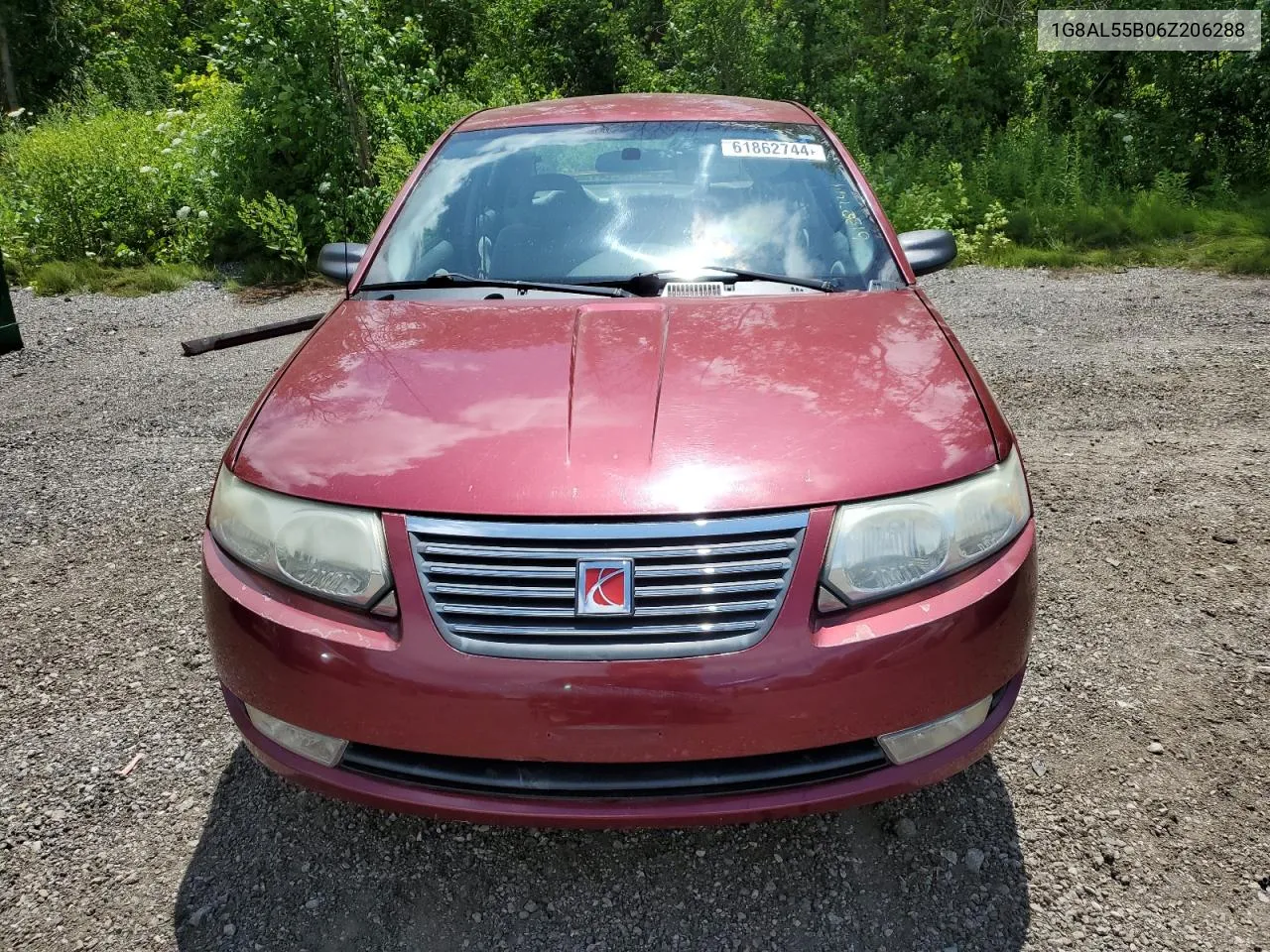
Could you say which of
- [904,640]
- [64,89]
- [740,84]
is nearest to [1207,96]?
[740,84]

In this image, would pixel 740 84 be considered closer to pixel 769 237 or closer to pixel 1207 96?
pixel 1207 96

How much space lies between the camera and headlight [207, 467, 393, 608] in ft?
5.56

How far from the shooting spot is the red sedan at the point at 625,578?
161 centimetres

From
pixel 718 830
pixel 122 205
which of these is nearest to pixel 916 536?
pixel 718 830

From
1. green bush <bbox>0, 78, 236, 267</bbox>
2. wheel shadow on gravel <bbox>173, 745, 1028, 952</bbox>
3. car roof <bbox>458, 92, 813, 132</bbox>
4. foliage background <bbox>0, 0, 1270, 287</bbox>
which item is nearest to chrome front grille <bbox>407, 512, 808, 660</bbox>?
wheel shadow on gravel <bbox>173, 745, 1028, 952</bbox>

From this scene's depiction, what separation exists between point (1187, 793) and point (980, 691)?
865 millimetres

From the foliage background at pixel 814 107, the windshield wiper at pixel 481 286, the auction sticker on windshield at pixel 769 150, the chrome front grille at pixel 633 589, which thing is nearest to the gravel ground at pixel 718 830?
the chrome front grille at pixel 633 589

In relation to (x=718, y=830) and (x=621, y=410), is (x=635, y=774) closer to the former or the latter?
(x=718, y=830)

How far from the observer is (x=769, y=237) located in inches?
107

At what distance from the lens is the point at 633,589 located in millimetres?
1605

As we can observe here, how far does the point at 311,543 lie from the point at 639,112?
7.04 ft

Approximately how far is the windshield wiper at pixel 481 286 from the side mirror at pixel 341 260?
29 cm

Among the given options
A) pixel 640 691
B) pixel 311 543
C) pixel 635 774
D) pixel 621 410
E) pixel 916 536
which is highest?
pixel 621 410

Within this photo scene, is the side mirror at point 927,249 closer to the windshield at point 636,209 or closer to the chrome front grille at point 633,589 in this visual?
the windshield at point 636,209
